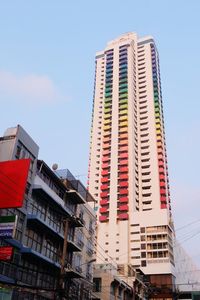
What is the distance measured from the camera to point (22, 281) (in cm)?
3281

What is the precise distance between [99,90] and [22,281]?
458 ft

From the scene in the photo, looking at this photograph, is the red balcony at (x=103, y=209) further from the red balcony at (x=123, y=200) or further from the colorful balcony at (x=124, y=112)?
the colorful balcony at (x=124, y=112)

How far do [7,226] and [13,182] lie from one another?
12.1 feet

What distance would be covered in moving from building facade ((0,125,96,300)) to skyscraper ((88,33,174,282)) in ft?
184

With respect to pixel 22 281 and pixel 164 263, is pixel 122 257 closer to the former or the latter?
pixel 164 263

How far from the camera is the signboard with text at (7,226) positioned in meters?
25.4

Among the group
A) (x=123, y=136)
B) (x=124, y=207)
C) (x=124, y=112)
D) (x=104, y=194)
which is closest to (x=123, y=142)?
(x=123, y=136)

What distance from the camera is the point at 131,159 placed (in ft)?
452

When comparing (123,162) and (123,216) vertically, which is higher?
(123,162)

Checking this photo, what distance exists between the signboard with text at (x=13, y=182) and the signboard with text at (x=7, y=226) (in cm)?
97

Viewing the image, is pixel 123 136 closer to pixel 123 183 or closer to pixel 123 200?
pixel 123 183

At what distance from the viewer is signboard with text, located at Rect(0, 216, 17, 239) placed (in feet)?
83.3

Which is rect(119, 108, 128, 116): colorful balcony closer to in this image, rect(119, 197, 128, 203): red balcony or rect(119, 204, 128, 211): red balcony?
rect(119, 197, 128, 203): red balcony

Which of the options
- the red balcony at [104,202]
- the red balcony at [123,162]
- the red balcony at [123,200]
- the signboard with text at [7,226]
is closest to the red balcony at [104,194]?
the red balcony at [104,202]
